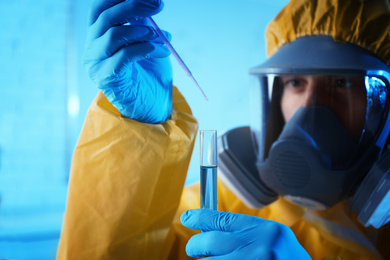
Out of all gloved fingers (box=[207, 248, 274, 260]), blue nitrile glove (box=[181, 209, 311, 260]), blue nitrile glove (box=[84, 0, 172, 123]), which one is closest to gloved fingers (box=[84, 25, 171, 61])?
blue nitrile glove (box=[84, 0, 172, 123])

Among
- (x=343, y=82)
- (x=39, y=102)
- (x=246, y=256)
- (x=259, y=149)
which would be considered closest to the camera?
(x=246, y=256)

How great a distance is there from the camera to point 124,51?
887 mm

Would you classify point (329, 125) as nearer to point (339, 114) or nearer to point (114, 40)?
point (339, 114)

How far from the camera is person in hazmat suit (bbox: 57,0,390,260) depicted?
90 cm

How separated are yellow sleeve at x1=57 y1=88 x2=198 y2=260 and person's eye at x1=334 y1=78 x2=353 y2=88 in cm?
61

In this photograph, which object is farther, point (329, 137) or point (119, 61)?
point (329, 137)

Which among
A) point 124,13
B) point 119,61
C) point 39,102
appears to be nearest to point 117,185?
point 119,61

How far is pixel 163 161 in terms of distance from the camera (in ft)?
3.31

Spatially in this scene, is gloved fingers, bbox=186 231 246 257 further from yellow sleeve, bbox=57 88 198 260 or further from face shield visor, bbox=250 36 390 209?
face shield visor, bbox=250 36 390 209

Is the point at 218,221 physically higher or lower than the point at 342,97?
lower

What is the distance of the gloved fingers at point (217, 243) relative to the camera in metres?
0.72

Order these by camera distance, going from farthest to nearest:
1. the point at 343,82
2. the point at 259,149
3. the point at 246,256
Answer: the point at 259,149
the point at 343,82
the point at 246,256

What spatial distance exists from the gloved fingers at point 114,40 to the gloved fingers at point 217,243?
511mm

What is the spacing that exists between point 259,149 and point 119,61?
2.26 ft
